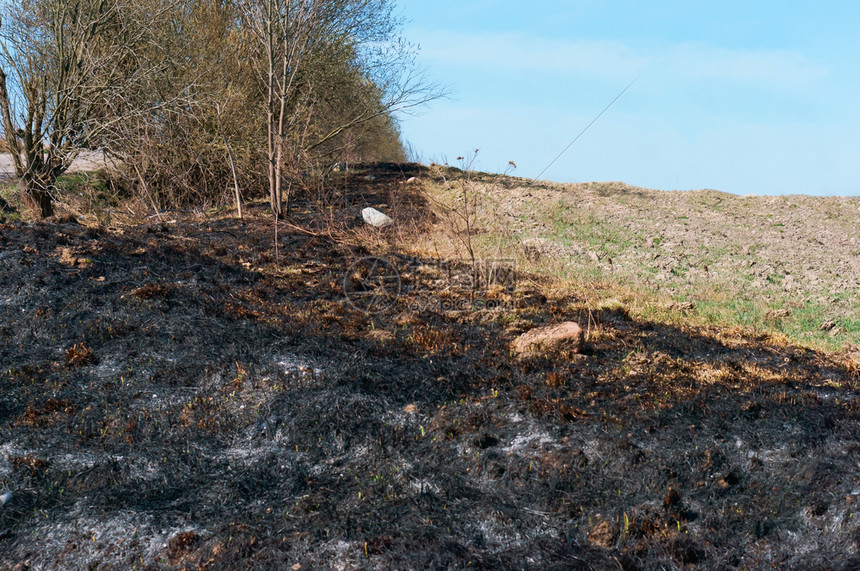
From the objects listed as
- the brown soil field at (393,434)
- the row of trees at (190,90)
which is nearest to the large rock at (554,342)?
the brown soil field at (393,434)

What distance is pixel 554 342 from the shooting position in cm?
673

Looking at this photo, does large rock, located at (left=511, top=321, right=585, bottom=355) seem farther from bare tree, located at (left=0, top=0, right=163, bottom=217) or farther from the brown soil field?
bare tree, located at (left=0, top=0, right=163, bottom=217)

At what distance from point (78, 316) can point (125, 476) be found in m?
3.03

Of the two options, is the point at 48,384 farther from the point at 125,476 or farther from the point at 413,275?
the point at 413,275

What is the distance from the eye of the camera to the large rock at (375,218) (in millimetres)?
13630

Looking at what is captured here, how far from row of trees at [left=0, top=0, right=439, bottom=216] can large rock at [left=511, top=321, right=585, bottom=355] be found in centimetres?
578

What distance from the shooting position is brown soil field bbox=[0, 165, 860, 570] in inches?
163

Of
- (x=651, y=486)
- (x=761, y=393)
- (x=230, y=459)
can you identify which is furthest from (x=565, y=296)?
(x=230, y=459)

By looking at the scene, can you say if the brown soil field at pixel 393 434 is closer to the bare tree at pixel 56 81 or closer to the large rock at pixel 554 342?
the large rock at pixel 554 342

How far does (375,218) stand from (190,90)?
4.49 meters

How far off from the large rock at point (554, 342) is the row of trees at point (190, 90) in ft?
19.0

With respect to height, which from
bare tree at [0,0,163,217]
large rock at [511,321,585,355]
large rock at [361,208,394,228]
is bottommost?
large rock at [511,321,585,355]

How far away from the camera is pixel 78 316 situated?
A: 727 cm

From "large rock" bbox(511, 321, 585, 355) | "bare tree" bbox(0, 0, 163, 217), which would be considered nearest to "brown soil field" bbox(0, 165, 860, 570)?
"large rock" bbox(511, 321, 585, 355)
